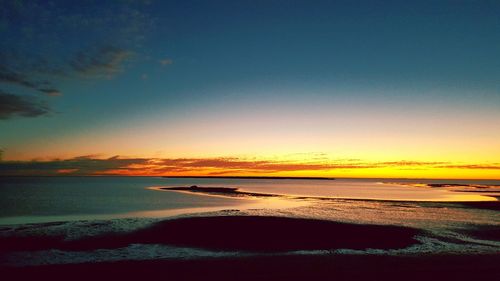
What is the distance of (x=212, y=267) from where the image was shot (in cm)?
1783

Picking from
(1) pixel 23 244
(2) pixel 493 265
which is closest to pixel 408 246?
(2) pixel 493 265

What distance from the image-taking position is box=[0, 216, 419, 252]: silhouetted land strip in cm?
2319

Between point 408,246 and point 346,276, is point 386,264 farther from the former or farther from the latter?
point 408,246

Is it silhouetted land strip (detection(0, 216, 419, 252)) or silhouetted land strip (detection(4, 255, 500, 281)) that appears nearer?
silhouetted land strip (detection(4, 255, 500, 281))

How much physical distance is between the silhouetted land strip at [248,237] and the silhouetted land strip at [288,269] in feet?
11.4

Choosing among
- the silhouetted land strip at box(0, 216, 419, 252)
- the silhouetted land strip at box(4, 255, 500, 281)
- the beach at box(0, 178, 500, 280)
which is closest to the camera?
the silhouetted land strip at box(4, 255, 500, 281)

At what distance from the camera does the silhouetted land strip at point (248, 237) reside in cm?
2319

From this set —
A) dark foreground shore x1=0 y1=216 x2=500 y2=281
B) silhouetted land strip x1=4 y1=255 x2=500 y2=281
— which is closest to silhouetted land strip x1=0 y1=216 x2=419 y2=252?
dark foreground shore x1=0 y1=216 x2=500 y2=281

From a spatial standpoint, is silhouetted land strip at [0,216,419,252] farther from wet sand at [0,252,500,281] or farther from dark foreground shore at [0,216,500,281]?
wet sand at [0,252,500,281]

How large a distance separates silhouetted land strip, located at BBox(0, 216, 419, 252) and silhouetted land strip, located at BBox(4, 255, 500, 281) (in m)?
3.48

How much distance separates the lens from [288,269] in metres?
17.6

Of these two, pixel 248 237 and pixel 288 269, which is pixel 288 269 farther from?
pixel 248 237

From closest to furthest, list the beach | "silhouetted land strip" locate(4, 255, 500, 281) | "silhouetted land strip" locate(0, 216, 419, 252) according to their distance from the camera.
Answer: "silhouetted land strip" locate(4, 255, 500, 281), the beach, "silhouetted land strip" locate(0, 216, 419, 252)

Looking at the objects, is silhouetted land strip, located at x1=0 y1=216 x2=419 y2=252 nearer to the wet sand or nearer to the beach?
the beach
